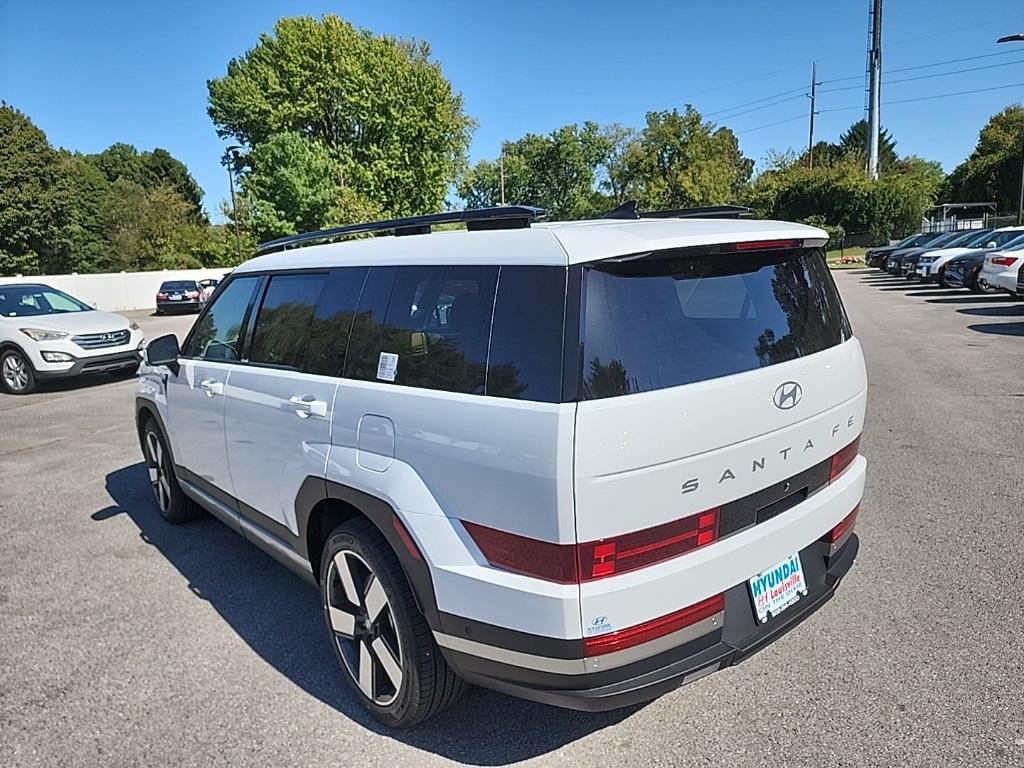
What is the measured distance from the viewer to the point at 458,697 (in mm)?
2623

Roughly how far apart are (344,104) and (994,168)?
50.0m

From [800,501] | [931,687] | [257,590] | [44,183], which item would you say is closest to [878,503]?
[931,687]

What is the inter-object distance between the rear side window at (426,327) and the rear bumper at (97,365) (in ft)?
29.8

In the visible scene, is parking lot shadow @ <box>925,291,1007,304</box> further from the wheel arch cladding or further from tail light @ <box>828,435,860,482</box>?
the wheel arch cladding

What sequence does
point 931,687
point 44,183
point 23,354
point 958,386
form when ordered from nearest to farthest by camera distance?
point 931,687 < point 958,386 < point 23,354 < point 44,183

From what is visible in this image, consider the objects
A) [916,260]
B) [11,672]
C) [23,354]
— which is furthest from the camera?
[916,260]

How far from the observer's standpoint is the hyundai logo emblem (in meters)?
2.42

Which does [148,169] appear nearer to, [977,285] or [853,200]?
[853,200]

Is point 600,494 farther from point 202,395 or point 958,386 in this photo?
point 958,386

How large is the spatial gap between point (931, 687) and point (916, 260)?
2362 centimetres

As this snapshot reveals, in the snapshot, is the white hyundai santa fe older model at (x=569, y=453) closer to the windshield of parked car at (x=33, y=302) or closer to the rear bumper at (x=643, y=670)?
the rear bumper at (x=643, y=670)

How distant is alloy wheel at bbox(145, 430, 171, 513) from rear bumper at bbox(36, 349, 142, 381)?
239 inches

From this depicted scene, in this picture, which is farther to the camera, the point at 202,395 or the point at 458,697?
the point at 202,395

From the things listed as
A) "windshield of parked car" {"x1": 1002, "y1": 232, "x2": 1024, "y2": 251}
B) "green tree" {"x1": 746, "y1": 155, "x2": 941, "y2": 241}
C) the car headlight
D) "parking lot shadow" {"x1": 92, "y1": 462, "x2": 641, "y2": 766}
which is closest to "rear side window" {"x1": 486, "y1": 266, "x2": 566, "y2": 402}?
"parking lot shadow" {"x1": 92, "y1": 462, "x2": 641, "y2": 766}
